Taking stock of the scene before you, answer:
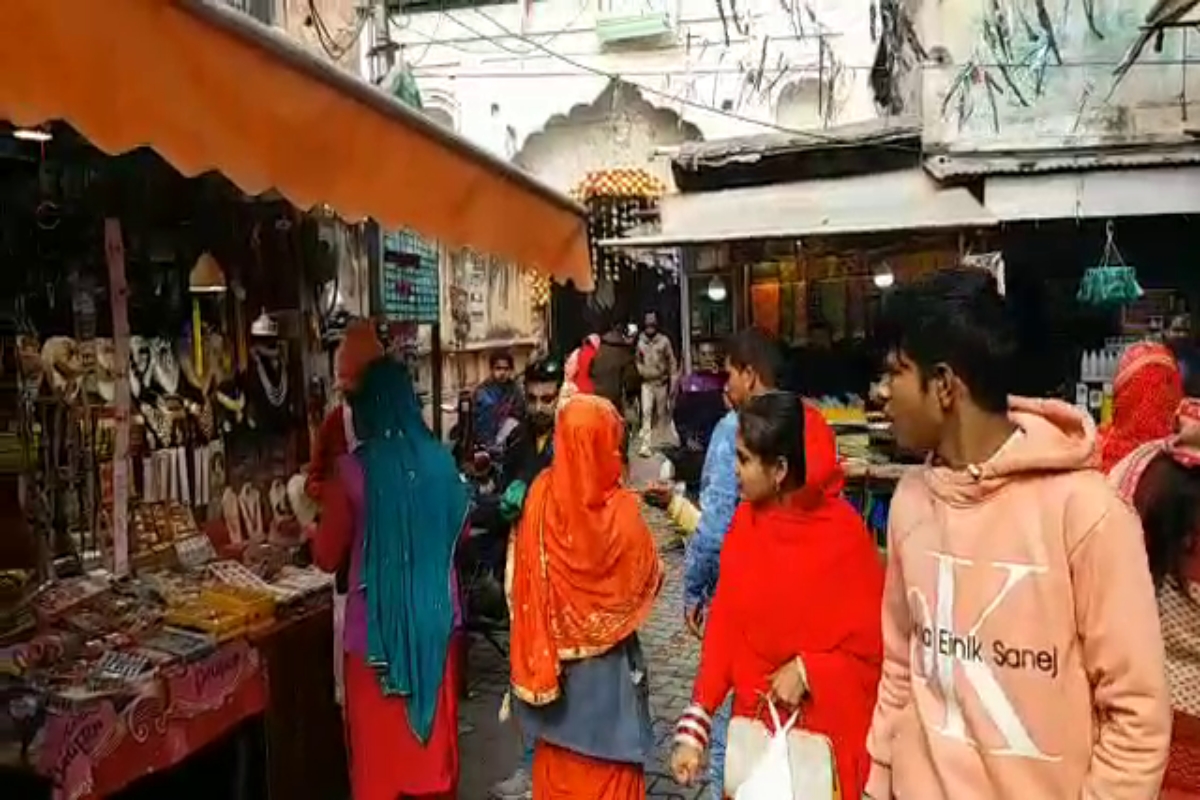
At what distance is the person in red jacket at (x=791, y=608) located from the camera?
119 inches

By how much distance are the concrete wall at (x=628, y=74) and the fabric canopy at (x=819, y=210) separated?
709cm

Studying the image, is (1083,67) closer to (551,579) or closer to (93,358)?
(551,579)

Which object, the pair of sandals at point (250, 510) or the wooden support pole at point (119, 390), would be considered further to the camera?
the pair of sandals at point (250, 510)

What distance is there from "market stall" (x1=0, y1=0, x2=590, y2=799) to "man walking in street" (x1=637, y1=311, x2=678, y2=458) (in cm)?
1218

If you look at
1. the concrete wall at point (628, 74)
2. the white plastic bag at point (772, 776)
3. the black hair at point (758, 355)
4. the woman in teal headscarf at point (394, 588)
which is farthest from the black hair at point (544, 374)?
the concrete wall at point (628, 74)

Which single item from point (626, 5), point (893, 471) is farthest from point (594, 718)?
point (626, 5)

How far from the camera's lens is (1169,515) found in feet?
8.29

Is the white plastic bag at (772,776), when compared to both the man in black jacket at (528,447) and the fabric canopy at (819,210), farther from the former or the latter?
the fabric canopy at (819,210)

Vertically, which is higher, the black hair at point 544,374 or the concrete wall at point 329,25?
the concrete wall at point 329,25

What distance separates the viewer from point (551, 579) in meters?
3.89

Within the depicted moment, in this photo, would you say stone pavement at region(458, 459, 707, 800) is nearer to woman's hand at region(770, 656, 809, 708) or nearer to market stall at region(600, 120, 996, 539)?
market stall at region(600, 120, 996, 539)

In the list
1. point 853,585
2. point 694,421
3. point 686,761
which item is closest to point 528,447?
point 853,585

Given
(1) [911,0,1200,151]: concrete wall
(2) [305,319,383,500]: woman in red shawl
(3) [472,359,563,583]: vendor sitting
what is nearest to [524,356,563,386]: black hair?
(3) [472,359,563,583]: vendor sitting

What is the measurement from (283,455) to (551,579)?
6.40ft
